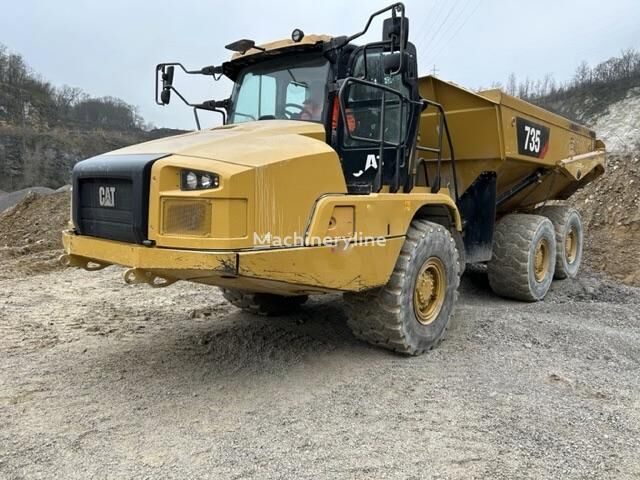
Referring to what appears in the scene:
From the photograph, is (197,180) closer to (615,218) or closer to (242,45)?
(242,45)

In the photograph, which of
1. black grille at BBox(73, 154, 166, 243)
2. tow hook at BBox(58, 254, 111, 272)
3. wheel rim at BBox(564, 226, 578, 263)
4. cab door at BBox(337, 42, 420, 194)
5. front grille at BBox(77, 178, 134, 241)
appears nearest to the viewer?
black grille at BBox(73, 154, 166, 243)

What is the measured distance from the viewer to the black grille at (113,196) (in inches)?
126

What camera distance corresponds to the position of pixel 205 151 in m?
3.25

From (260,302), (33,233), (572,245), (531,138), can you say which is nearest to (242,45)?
(260,302)

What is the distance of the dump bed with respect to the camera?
548cm

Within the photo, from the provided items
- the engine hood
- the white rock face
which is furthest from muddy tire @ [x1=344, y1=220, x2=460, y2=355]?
the white rock face

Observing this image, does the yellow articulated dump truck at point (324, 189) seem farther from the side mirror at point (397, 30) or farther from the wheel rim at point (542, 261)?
the wheel rim at point (542, 261)

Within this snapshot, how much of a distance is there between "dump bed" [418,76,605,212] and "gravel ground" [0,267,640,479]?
4.95ft

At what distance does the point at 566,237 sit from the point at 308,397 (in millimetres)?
5431

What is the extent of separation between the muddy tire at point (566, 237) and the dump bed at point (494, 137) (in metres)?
0.97

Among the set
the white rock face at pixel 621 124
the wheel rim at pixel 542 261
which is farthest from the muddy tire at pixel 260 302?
the white rock face at pixel 621 124

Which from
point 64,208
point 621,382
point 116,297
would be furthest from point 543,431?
point 64,208

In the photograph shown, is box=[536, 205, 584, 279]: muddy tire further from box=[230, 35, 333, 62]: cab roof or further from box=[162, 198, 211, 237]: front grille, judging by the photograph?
box=[162, 198, 211, 237]: front grille

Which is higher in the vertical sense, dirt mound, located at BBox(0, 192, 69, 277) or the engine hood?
the engine hood
